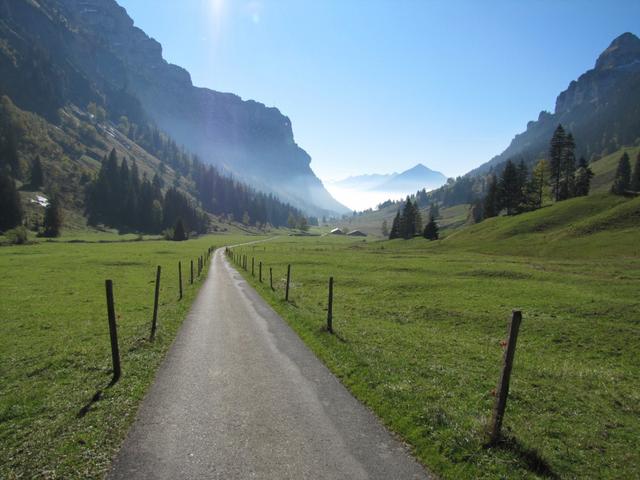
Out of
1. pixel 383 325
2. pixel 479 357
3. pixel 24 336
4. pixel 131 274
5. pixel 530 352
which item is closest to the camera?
pixel 479 357

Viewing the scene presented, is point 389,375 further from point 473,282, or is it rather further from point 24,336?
point 473,282

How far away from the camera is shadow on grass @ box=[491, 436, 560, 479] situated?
7953 mm

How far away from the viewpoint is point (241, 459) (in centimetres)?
824

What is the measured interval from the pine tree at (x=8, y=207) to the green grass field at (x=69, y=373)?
11725cm

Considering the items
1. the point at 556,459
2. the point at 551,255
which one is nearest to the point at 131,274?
the point at 556,459

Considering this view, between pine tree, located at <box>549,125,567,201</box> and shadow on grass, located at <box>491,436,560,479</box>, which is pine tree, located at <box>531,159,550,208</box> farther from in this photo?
shadow on grass, located at <box>491,436,560,479</box>

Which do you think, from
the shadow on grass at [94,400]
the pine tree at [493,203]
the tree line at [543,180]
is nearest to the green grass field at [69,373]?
the shadow on grass at [94,400]

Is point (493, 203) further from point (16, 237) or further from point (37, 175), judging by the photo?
point (37, 175)

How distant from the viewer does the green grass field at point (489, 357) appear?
29.0 ft

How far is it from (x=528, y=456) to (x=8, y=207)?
164012 mm

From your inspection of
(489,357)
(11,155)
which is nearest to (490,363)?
(489,357)

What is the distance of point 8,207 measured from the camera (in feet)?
402

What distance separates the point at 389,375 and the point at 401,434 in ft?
13.4

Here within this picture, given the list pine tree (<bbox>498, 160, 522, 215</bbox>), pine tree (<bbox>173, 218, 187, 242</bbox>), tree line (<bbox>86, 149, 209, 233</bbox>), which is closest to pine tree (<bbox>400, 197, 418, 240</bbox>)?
pine tree (<bbox>498, 160, 522, 215</bbox>)
